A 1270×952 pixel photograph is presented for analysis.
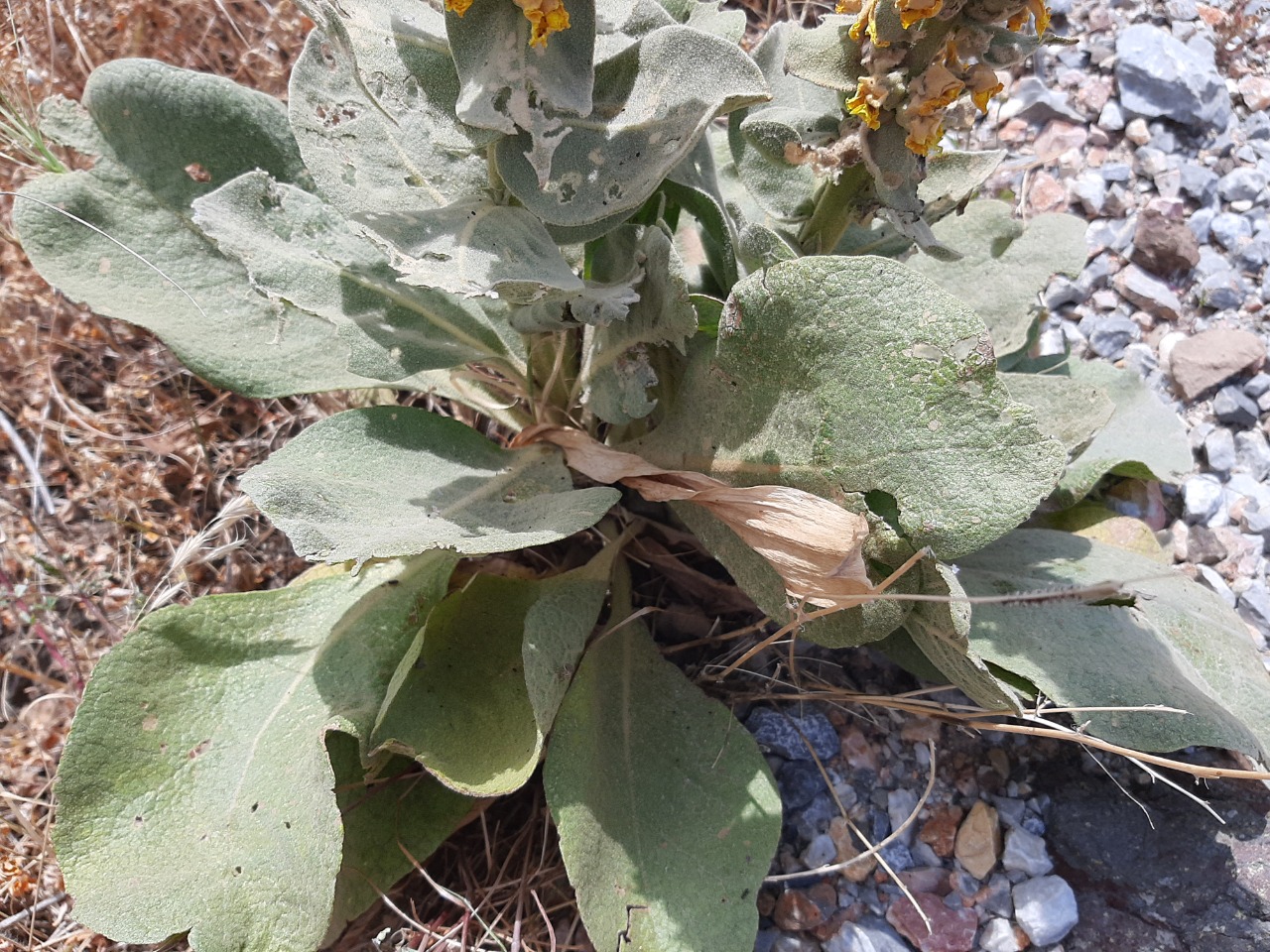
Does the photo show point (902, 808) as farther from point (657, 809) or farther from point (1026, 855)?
point (657, 809)

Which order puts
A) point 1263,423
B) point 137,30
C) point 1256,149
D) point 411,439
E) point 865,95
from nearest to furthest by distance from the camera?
point 865,95 < point 411,439 < point 1263,423 < point 1256,149 < point 137,30

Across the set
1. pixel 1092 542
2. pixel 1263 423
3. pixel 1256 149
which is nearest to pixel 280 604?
pixel 1092 542

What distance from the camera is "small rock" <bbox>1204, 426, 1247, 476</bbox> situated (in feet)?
7.29

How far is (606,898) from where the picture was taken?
160 centimetres

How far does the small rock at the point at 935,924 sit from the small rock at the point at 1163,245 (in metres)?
1.56

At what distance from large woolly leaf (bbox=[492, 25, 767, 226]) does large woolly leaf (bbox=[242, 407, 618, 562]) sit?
1.50 ft

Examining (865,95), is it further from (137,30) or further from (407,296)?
(137,30)

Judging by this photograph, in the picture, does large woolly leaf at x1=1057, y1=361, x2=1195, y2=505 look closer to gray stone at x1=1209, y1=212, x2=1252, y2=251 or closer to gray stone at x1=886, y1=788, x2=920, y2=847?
gray stone at x1=1209, y1=212, x2=1252, y2=251

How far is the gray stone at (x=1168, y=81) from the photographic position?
2523mm

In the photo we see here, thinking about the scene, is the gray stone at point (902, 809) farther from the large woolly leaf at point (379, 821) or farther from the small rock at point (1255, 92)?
the small rock at point (1255, 92)

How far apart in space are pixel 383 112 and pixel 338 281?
0.36 meters

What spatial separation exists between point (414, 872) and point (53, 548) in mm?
1147

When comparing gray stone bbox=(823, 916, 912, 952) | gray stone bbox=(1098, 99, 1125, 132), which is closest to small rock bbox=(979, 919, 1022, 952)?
gray stone bbox=(823, 916, 912, 952)

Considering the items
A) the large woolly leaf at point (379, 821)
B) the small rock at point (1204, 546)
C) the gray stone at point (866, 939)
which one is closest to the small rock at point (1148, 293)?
the small rock at point (1204, 546)
